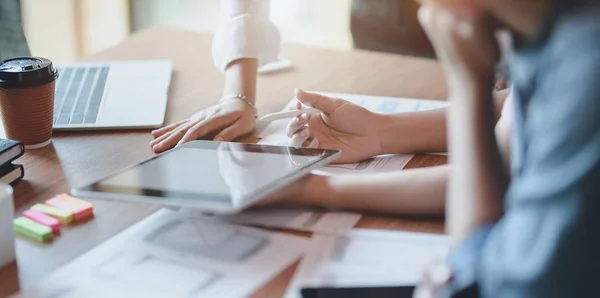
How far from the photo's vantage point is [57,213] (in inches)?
35.4

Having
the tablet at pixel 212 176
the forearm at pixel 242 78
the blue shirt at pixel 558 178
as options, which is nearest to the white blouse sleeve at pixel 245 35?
the forearm at pixel 242 78

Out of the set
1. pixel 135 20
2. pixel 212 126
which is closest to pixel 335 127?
pixel 212 126

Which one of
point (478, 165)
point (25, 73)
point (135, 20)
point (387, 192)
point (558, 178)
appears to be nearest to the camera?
point (558, 178)

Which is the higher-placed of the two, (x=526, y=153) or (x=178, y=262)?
(x=526, y=153)

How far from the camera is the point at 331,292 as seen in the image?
2.43 ft

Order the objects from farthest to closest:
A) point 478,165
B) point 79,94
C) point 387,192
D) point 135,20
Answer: point 135,20 < point 79,94 < point 387,192 < point 478,165

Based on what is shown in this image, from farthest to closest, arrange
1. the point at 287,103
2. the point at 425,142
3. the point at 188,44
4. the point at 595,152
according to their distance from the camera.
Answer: the point at 188,44
the point at 287,103
the point at 425,142
the point at 595,152

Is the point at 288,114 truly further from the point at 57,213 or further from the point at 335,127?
the point at 57,213

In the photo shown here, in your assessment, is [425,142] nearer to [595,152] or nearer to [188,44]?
[595,152]

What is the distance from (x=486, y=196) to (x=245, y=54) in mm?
725

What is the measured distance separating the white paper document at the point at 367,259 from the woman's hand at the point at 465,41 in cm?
19

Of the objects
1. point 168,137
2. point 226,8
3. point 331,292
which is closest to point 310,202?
point 331,292

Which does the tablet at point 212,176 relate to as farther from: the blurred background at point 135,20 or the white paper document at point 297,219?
the blurred background at point 135,20

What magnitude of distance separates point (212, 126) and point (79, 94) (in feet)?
1.01
